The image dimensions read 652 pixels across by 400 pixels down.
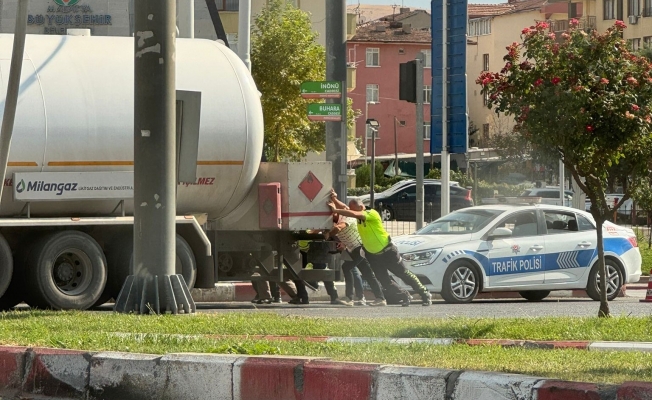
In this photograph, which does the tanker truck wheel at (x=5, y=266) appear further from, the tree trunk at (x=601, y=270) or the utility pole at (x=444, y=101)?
the utility pole at (x=444, y=101)

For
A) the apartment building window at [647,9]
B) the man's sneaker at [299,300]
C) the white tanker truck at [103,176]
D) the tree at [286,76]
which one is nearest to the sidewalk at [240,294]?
the man's sneaker at [299,300]

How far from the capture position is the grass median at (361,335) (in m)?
7.82

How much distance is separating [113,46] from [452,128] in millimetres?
9459

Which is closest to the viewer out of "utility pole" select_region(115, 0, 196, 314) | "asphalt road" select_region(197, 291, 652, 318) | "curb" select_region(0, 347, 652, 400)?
"curb" select_region(0, 347, 652, 400)

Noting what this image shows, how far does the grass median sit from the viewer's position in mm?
7816

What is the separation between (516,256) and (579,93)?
6995mm

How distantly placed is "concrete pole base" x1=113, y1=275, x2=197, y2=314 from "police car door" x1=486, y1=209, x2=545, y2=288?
7.65 m

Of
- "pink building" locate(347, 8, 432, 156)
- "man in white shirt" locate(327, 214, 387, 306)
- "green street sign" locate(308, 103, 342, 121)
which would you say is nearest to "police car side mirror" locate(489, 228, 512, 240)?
"man in white shirt" locate(327, 214, 387, 306)

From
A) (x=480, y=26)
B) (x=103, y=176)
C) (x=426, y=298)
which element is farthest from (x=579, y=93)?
(x=480, y=26)

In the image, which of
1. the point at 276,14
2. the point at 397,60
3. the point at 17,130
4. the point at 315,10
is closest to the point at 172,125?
the point at 17,130

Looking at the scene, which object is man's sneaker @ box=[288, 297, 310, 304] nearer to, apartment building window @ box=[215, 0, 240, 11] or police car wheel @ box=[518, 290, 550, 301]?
police car wheel @ box=[518, 290, 550, 301]

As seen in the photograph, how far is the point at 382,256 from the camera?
687 inches

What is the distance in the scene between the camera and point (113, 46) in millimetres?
15945

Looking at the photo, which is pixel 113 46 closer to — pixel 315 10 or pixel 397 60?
pixel 315 10
